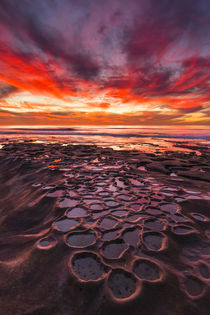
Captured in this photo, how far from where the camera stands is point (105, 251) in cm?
181

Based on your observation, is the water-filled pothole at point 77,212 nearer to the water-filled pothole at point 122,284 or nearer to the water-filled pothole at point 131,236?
the water-filled pothole at point 131,236

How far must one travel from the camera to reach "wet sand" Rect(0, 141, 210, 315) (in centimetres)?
126

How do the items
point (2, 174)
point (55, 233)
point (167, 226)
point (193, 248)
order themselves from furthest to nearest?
1. point (2, 174)
2. point (167, 226)
3. point (55, 233)
4. point (193, 248)

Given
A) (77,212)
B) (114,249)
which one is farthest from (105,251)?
(77,212)

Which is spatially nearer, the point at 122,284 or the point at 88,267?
the point at 122,284

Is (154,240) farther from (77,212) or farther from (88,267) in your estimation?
(77,212)

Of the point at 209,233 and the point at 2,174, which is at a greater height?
the point at 209,233

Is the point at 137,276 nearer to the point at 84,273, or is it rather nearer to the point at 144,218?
the point at 84,273

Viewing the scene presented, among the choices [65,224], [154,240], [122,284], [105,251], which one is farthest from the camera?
[65,224]

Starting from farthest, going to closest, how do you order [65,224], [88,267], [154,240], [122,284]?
[65,224] → [154,240] → [88,267] → [122,284]

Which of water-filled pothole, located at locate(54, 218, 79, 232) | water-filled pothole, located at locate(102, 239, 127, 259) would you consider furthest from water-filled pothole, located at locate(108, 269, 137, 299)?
water-filled pothole, located at locate(54, 218, 79, 232)

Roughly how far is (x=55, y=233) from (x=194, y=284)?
5.80 feet

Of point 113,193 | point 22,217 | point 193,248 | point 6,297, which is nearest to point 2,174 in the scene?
point 22,217

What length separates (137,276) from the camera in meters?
1.49
